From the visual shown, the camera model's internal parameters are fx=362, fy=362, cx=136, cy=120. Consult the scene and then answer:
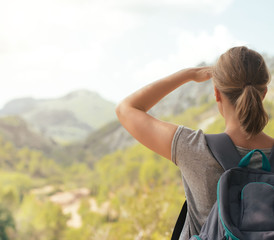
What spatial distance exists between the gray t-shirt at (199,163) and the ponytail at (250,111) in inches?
1.3

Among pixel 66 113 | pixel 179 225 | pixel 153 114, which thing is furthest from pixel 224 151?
pixel 66 113

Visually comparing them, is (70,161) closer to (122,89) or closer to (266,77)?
(122,89)

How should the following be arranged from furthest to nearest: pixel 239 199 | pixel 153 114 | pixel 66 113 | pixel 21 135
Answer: pixel 66 113 < pixel 21 135 < pixel 153 114 < pixel 239 199

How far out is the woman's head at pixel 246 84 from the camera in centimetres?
50

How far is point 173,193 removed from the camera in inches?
104

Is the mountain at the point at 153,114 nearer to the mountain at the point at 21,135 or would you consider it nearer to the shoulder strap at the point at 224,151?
the mountain at the point at 21,135

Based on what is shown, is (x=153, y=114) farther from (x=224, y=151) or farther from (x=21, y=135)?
(x=224, y=151)

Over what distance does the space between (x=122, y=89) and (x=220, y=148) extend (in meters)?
3.66

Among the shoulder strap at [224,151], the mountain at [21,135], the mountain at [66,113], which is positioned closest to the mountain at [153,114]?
the mountain at [66,113]

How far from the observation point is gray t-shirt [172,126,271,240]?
1.64 ft

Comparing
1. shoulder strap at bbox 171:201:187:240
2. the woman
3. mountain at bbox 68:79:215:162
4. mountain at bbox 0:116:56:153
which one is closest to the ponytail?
the woman

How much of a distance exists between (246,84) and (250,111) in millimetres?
39

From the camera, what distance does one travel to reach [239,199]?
1.58 feet

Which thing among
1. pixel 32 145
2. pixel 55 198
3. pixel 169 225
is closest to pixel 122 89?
pixel 32 145
